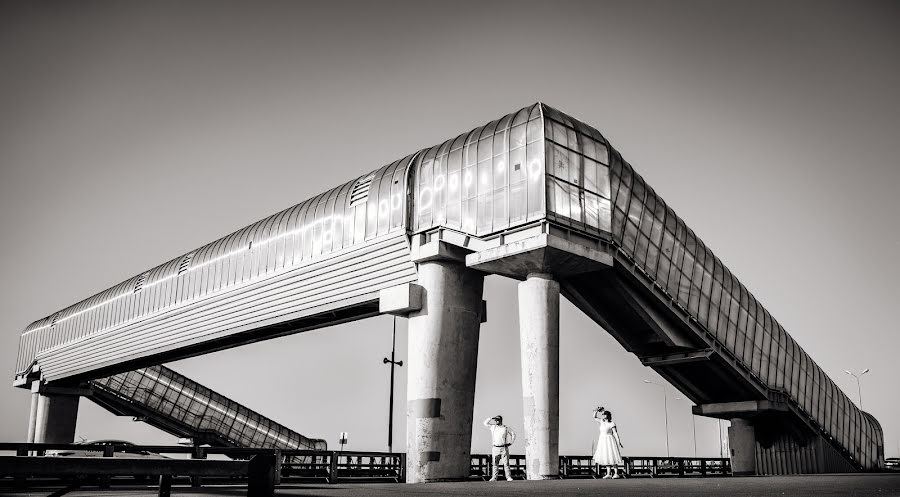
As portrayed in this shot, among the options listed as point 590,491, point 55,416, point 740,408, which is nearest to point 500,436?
point 590,491

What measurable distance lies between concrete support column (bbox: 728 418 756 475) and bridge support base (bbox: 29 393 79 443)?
52255 millimetres

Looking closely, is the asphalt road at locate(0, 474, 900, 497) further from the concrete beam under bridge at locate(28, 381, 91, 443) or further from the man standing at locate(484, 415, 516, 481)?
the concrete beam under bridge at locate(28, 381, 91, 443)

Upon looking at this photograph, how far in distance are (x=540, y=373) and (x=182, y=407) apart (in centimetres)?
4373

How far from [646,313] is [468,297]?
7835 millimetres

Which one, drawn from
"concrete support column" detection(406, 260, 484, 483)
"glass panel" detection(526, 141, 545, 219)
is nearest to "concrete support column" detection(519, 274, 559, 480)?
"glass panel" detection(526, 141, 545, 219)

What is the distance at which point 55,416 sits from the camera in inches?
2537

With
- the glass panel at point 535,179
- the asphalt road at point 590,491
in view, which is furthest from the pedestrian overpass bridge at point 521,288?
the asphalt road at point 590,491

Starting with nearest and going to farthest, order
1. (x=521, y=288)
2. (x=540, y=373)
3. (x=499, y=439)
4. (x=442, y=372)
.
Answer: (x=499, y=439), (x=540, y=373), (x=521, y=288), (x=442, y=372)

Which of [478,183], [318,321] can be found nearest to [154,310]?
[318,321]

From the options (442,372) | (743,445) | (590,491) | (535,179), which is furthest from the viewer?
(743,445)

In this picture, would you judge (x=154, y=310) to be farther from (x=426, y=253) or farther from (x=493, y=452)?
(x=493, y=452)

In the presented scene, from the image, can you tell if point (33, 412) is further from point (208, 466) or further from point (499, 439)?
point (208, 466)

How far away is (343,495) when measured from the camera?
46.7 feet

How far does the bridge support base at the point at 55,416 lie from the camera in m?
64.2
